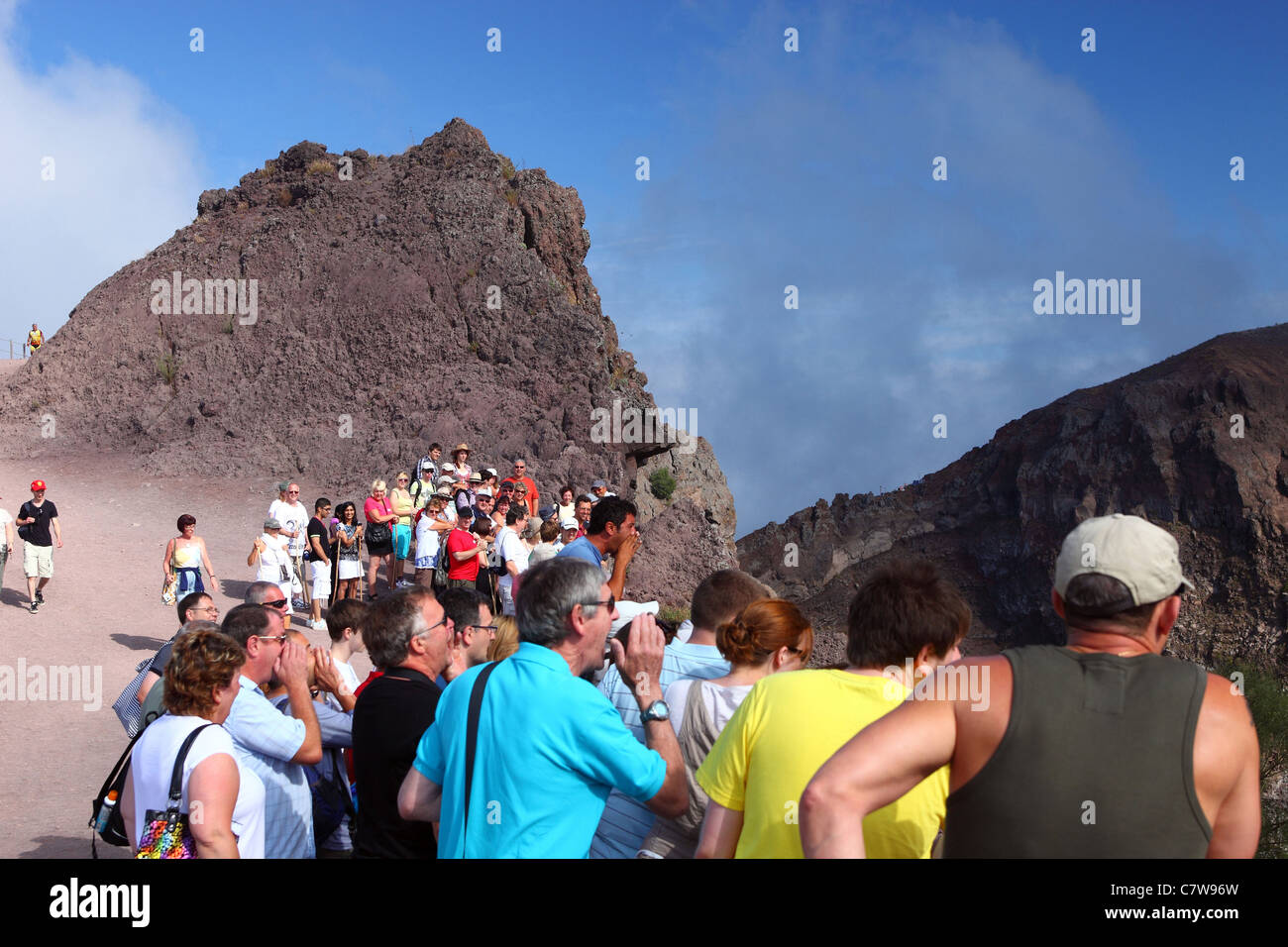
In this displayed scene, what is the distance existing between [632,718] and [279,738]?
1.35 metres

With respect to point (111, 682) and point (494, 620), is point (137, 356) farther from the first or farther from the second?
point (494, 620)

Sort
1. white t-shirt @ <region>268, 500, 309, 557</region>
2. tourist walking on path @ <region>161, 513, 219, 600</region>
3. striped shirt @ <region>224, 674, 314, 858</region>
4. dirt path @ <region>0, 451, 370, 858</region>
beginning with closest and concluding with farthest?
1. striped shirt @ <region>224, 674, 314, 858</region>
2. dirt path @ <region>0, 451, 370, 858</region>
3. tourist walking on path @ <region>161, 513, 219, 600</region>
4. white t-shirt @ <region>268, 500, 309, 557</region>

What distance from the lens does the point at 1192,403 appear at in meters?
40.7

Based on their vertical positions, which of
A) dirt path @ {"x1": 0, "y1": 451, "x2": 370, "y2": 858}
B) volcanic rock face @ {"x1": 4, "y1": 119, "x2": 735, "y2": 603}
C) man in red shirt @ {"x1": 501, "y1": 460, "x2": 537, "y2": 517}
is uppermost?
volcanic rock face @ {"x1": 4, "y1": 119, "x2": 735, "y2": 603}

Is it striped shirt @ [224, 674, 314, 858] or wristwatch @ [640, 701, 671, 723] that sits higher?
wristwatch @ [640, 701, 671, 723]

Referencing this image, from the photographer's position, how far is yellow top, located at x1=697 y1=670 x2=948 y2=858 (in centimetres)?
293

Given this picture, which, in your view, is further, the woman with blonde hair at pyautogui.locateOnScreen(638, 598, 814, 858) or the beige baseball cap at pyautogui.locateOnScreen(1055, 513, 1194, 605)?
the woman with blonde hair at pyautogui.locateOnScreen(638, 598, 814, 858)

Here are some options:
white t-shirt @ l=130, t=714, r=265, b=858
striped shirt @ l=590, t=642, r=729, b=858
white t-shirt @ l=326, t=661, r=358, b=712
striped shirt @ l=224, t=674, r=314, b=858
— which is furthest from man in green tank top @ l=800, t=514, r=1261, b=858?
white t-shirt @ l=326, t=661, r=358, b=712

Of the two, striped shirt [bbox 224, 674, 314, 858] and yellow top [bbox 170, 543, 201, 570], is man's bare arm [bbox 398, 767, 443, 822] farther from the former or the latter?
yellow top [bbox 170, 543, 201, 570]

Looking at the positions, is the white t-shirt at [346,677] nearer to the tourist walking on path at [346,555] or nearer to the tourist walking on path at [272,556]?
the tourist walking on path at [272,556]

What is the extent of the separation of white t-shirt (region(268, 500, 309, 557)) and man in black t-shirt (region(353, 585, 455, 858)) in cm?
961

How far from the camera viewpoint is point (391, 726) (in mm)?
4020

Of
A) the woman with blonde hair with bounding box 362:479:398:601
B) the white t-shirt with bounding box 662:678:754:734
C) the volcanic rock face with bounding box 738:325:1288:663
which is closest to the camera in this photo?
the white t-shirt with bounding box 662:678:754:734
